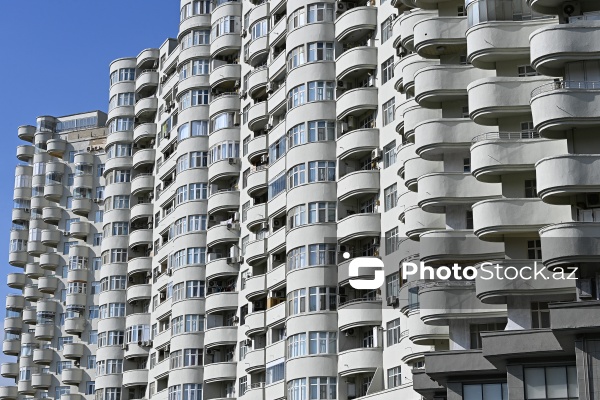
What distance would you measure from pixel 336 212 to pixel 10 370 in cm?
6161

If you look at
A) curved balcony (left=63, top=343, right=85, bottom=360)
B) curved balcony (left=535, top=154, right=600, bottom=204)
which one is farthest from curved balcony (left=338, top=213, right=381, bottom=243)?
curved balcony (left=63, top=343, right=85, bottom=360)

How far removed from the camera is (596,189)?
1467 inches

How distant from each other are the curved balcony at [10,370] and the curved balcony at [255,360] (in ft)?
171

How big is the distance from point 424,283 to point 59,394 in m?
61.6

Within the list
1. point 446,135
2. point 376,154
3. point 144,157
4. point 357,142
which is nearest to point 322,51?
point 357,142

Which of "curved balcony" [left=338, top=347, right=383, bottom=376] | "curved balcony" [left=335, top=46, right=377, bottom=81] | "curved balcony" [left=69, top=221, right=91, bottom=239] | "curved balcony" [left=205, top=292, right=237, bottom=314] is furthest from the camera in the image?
"curved balcony" [left=69, top=221, right=91, bottom=239]

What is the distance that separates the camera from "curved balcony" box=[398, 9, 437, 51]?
4869cm

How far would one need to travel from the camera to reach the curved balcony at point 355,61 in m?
58.1

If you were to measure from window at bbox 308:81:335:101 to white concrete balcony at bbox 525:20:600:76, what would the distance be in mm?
22003

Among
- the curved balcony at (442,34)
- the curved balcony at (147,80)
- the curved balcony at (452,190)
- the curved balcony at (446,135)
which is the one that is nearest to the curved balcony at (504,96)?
the curved balcony at (446,135)

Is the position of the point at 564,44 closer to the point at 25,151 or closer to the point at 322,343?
the point at 322,343

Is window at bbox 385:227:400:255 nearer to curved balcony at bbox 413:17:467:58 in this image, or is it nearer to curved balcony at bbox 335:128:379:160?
curved balcony at bbox 335:128:379:160

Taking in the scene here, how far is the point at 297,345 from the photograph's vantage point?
57219 mm

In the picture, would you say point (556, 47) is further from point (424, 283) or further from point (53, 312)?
point (53, 312)
